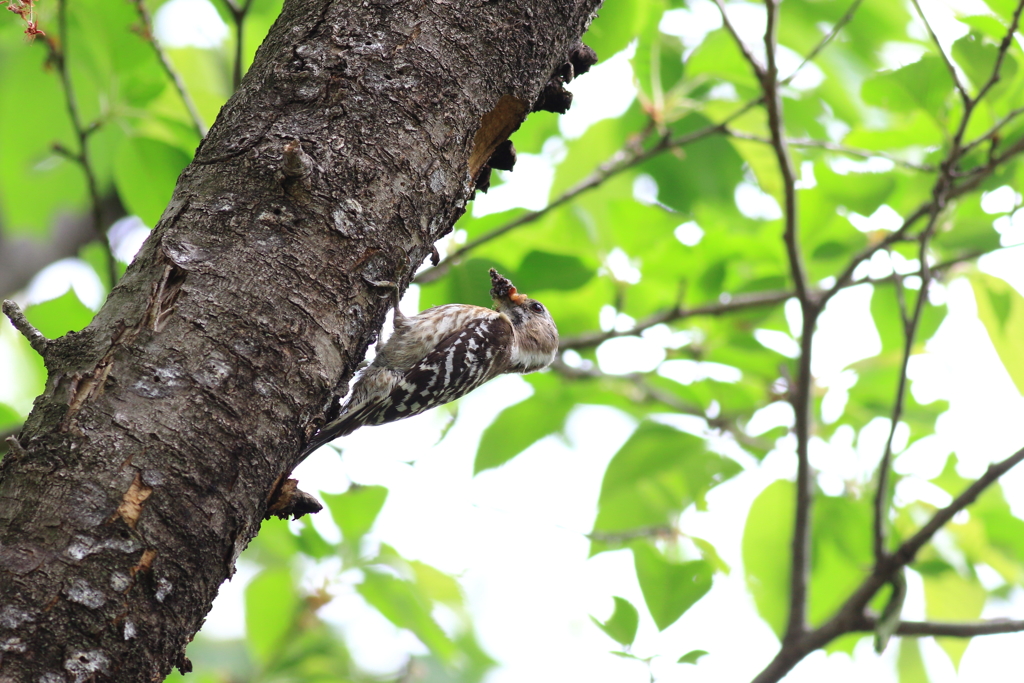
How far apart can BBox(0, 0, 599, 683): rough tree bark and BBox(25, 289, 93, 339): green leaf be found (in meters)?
1.30

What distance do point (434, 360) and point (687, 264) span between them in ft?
5.09

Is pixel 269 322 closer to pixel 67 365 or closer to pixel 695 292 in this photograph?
pixel 67 365

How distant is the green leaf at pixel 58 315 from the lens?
284 centimetres

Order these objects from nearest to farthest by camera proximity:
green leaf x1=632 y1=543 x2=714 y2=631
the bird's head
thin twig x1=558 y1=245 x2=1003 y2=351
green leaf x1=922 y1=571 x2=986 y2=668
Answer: green leaf x1=632 y1=543 x2=714 y2=631 < green leaf x1=922 y1=571 x2=986 y2=668 < thin twig x1=558 y1=245 x2=1003 y2=351 < the bird's head

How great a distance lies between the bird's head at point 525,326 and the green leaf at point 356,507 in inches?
60.1

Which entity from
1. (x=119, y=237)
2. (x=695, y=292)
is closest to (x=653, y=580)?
(x=695, y=292)

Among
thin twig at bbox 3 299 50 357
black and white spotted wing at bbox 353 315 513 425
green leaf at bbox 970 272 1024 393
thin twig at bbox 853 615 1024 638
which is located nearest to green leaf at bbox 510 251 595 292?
black and white spotted wing at bbox 353 315 513 425

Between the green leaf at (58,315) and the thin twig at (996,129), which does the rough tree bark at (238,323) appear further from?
the thin twig at (996,129)

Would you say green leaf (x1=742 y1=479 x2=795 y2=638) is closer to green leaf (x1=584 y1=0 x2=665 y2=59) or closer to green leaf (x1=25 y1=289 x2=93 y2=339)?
green leaf (x1=584 y1=0 x2=665 y2=59)

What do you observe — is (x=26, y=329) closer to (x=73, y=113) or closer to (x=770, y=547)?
(x=73, y=113)

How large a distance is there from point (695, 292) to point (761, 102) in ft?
3.17

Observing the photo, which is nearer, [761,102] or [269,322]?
[269,322]

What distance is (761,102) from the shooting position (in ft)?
11.7

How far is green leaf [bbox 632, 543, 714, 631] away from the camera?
3297mm
